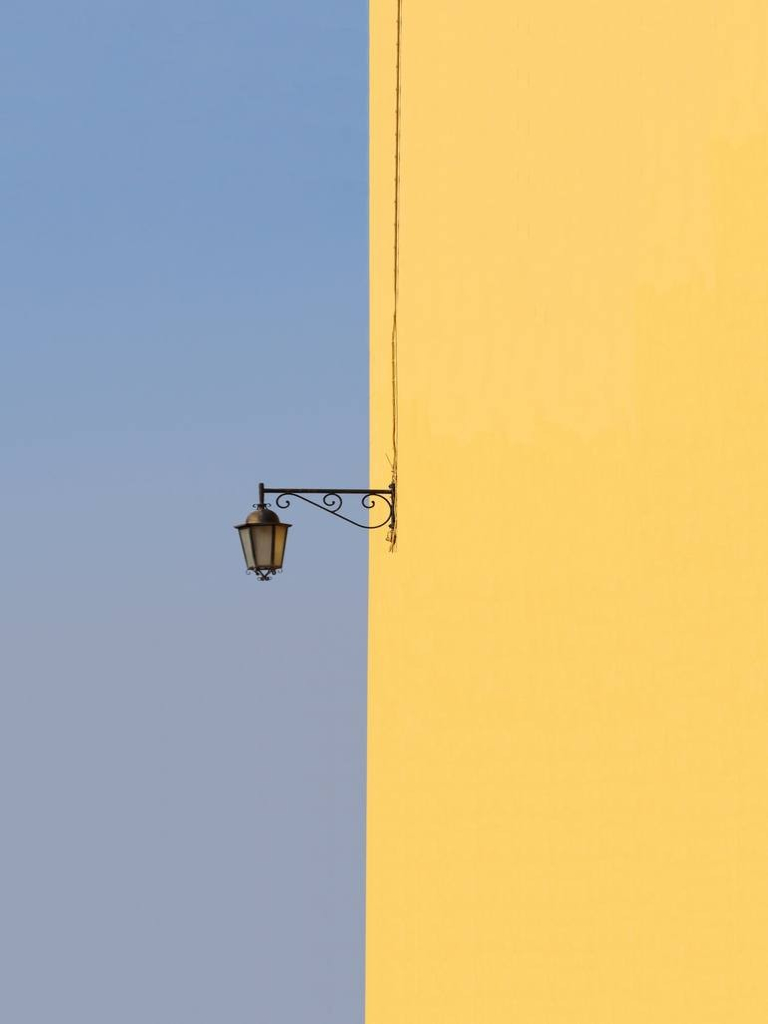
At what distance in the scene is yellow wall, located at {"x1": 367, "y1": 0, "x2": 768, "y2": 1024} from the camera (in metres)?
3.58

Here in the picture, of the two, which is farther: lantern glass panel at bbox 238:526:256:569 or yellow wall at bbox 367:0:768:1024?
lantern glass panel at bbox 238:526:256:569

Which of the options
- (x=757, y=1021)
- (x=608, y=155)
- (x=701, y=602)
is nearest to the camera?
(x=757, y=1021)

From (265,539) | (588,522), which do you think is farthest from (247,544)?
(588,522)

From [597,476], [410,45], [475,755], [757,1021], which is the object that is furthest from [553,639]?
[410,45]

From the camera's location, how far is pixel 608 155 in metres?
4.38

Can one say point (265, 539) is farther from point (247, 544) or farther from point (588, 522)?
point (588, 522)

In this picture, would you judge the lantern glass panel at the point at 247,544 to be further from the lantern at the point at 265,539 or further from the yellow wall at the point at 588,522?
the yellow wall at the point at 588,522

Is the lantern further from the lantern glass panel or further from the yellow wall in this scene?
the yellow wall

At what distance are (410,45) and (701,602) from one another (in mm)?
4423

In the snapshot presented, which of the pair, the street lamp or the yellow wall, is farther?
the street lamp

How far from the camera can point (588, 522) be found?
4453 mm

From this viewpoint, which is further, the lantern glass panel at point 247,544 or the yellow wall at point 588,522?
the lantern glass panel at point 247,544

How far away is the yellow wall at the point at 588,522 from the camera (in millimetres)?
3578

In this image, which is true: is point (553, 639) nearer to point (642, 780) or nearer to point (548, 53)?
point (642, 780)
